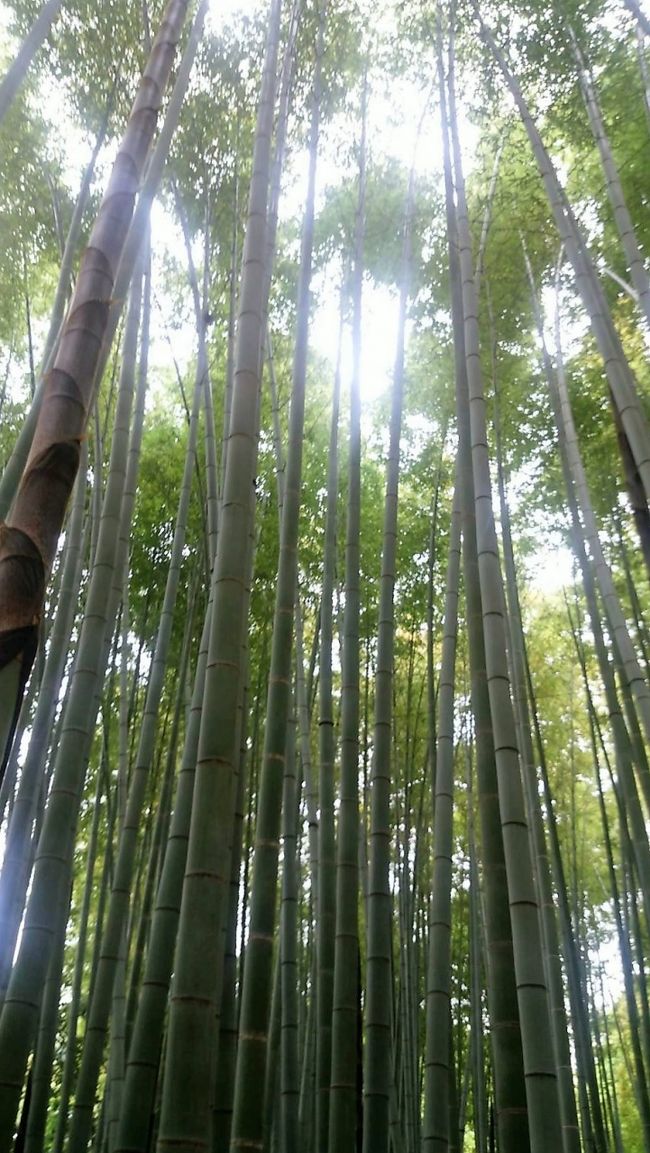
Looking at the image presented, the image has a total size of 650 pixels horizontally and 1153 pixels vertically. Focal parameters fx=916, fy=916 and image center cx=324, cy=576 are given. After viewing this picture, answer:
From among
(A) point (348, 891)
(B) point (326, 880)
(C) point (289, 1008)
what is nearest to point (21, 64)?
(A) point (348, 891)

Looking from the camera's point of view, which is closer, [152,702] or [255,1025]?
[255,1025]

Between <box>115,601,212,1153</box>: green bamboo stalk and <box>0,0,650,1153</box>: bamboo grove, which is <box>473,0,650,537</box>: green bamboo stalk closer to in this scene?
<box>0,0,650,1153</box>: bamboo grove

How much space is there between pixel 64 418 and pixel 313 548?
4947 mm

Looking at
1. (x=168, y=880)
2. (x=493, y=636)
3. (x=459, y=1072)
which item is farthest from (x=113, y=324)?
(x=459, y=1072)

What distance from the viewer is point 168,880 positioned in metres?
2.06

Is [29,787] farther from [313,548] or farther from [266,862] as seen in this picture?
[313,548]

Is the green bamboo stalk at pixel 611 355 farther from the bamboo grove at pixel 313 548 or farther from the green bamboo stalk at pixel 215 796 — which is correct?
the green bamboo stalk at pixel 215 796

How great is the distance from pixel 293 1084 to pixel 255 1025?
1.42 metres

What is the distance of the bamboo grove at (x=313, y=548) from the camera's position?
1.66m

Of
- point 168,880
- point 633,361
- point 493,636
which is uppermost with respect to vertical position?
point 633,361

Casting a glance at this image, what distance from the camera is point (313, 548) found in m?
6.12

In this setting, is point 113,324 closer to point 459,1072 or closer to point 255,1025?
point 255,1025

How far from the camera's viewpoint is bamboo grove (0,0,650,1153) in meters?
1.66

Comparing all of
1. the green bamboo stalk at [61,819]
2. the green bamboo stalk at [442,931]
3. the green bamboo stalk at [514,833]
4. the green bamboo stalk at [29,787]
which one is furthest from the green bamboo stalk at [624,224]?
the green bamboo stalk at [29,787]
